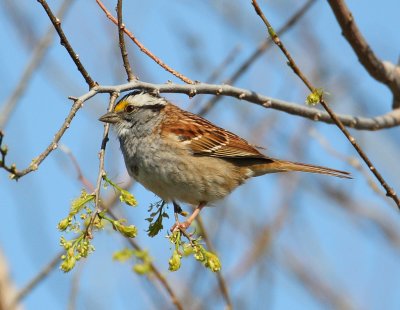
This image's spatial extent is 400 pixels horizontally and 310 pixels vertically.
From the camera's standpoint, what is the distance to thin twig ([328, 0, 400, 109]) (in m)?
3.62

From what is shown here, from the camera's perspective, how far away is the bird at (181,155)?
410cm

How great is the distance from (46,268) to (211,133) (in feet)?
4.71

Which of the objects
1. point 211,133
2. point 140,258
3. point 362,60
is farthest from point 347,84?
point 140,258

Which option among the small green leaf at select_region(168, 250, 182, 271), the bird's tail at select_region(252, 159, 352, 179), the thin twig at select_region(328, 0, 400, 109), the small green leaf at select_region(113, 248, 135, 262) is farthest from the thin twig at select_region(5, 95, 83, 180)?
the bird's tail at select_region(252, 159, 352, 179)

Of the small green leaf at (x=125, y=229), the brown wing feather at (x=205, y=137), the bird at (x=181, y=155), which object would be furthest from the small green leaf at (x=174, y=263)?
the brown wing feather at (x=205, y=137)

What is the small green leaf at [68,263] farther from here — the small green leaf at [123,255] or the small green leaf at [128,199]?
the small green leaf at [123,255]

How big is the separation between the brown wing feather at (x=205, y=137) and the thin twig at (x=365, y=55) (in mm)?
1068

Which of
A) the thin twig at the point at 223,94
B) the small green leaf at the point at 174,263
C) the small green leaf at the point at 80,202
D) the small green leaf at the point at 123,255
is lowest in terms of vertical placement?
the small green leaf at the point at 174,263

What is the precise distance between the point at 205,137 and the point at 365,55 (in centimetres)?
133

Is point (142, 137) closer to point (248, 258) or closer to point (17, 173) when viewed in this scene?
point (248, 258)

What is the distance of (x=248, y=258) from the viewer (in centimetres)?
477

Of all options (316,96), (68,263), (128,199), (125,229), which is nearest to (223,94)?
(316,96)

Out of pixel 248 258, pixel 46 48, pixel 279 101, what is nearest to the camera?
pixel 279 101

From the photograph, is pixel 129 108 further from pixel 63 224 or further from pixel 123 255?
pixel 63 224
